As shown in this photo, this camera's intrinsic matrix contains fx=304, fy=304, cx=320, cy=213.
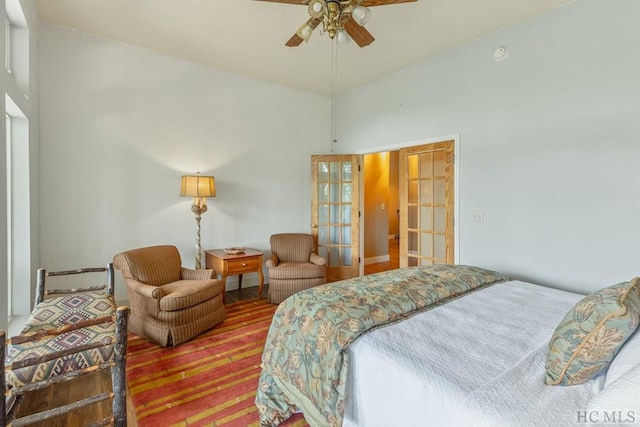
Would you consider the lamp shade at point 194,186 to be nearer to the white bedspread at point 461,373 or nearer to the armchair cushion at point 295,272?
the armchair cushion at point 295,272

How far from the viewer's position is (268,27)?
2939 mm

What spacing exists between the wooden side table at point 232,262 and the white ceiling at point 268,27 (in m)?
2.37

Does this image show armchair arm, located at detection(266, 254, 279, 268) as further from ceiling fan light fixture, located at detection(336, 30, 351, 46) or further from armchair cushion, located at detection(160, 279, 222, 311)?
ceiling fan light fixture, located at detection(336, 30, 351, 46)

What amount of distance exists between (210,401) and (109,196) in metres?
2.55

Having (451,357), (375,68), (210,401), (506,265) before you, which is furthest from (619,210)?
(210,401)

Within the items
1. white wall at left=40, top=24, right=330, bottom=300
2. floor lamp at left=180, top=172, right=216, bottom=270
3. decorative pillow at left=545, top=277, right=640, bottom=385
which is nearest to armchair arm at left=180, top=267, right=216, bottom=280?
floor lamp at left=180, top=172, right=216, bottom=270

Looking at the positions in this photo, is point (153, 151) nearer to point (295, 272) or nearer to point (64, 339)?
point (295, 272)

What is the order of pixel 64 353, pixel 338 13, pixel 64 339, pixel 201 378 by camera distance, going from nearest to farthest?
pixel 64 353 → pixel 64 339 → pixel 338 13 → pixel 201 378

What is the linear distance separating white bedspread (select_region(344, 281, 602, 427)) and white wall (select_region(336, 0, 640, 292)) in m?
1.23

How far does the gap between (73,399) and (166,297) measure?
0.86 metres

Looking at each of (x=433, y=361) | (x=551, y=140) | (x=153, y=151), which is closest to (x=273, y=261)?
(x=153, y=151)

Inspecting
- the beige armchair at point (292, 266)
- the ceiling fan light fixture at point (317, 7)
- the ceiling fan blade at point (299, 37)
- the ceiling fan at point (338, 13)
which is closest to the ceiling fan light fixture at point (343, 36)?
the ceiling fan at point (338, 13)

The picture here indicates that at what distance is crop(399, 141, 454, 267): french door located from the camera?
3455 mm

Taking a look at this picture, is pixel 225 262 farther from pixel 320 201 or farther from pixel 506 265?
pixel 506 265
